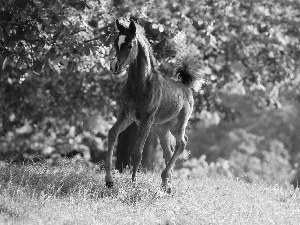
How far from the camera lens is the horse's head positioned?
9578mm

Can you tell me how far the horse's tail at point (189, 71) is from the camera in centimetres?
1227

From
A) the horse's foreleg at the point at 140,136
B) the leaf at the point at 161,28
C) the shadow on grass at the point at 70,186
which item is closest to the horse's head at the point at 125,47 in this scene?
the horse's foreleg at the point at 140,136

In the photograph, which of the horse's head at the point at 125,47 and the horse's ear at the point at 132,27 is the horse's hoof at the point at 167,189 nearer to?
the horse's head at the point at 125,47

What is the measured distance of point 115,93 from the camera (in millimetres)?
16969

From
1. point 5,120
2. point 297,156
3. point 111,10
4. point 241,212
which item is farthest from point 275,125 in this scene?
point 241,212

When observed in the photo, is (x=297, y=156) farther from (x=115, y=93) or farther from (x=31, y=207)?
(x=31, y=207)

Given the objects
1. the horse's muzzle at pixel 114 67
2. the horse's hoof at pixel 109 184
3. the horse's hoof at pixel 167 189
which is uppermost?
the horse's muzzle at pixel 114 67

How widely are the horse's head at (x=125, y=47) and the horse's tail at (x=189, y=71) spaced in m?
2.36

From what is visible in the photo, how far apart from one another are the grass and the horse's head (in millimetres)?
1896

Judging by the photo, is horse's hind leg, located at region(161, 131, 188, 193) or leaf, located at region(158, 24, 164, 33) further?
leaf, located at region(158, 24, 164, 33)

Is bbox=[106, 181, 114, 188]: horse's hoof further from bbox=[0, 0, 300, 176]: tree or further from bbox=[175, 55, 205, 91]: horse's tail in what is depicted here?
bbox=[175, 55, 205, 91]: horse's tail

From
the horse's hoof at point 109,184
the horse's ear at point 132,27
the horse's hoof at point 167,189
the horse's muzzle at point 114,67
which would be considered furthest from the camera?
the horse's hoof at point 167,189

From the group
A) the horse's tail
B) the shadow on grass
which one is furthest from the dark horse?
the horse's tail

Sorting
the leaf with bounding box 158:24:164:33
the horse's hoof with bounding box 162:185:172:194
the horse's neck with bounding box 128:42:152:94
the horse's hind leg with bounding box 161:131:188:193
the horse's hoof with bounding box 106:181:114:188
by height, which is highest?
the leaf with bounding box 158:24:164:33
